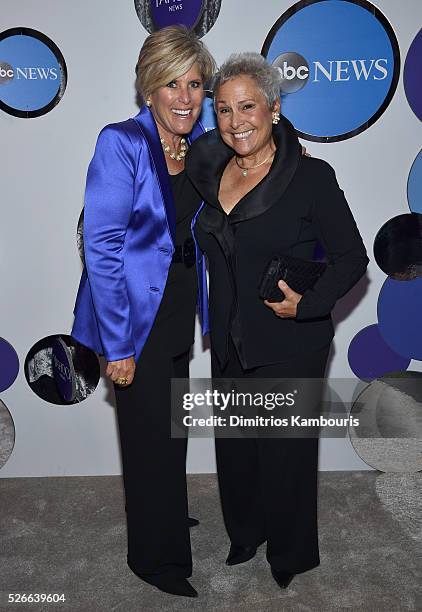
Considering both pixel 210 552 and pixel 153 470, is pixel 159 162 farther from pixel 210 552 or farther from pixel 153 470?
pixel 210 552

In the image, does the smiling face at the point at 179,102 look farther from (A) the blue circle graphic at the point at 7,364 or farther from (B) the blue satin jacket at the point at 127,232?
(A) the blue circle graphic at the point at 7,364

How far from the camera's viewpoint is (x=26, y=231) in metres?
2.68

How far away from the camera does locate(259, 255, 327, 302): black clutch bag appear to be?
187 cm

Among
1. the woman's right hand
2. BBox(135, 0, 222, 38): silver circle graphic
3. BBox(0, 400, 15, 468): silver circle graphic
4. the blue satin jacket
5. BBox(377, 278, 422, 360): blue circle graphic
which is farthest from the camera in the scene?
BBox(0, 400, 15, 468): silver circle graphic

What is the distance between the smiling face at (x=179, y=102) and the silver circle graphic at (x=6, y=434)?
160cm

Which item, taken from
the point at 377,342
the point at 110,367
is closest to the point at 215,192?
the point at 110,367


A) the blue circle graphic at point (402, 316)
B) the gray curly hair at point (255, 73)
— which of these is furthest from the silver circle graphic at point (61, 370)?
the gray curly hair at point (255, 73)

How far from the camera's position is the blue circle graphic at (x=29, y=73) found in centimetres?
249

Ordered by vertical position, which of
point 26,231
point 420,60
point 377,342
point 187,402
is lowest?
point 187,402

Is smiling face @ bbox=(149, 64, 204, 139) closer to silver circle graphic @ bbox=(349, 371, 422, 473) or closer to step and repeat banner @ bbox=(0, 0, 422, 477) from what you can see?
step and repeat banner @ bbox=(0, 0, 422, 477)

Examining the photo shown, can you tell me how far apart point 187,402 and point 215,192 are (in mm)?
1057

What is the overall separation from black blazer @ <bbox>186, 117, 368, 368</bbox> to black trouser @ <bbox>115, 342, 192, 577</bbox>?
0.26 meters

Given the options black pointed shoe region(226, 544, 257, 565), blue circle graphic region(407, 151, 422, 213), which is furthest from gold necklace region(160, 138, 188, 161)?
black pointed shoe region(226, 544, 257, 565)

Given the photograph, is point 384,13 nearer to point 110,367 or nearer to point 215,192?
point 215,192
